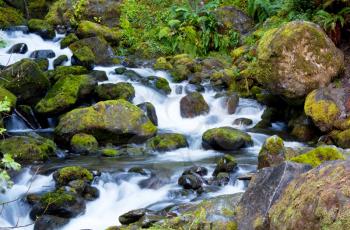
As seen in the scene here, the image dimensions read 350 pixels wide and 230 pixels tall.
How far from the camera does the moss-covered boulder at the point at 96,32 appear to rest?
17.1m

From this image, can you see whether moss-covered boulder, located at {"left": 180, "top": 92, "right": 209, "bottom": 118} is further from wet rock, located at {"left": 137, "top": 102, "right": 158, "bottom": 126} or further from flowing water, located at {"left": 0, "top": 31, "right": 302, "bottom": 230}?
wet rock, located at {"left": 137, "top": 102, "right": 158, "bottom": 126}

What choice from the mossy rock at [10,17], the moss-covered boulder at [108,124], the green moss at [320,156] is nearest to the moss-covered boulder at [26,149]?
the moss-covered boulder at [108,124]

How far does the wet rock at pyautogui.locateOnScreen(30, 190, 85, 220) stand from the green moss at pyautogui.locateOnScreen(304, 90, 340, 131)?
543 centimetres

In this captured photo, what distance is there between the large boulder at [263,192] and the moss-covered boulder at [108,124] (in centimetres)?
591

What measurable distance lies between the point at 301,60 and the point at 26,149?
633 cm

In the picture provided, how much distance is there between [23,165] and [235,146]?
14.3ft

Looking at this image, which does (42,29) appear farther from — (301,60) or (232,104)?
(301,60)

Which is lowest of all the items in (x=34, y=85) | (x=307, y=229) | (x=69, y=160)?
(x=69, y=160)

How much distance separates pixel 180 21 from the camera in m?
17.8

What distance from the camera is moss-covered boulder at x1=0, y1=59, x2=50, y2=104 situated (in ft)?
37.4

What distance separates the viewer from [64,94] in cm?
1152

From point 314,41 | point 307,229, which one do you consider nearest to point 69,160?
point 314,41

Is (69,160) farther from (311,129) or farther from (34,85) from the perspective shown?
(311,129)

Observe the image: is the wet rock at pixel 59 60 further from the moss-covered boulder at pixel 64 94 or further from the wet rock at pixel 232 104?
the wet rock at pixel 232 104
